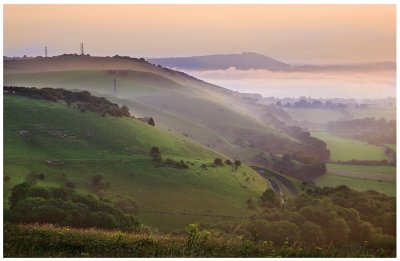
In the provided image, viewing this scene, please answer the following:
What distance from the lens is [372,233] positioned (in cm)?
1380

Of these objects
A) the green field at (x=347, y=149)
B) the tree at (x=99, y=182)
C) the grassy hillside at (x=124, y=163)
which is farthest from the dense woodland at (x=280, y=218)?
the green field at (x=347, y=149)

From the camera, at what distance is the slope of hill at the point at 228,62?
48.4 ft

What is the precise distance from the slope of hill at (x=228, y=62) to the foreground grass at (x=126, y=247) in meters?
5.49

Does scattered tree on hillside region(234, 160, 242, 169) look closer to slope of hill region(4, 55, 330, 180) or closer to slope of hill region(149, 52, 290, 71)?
slope of hill region(4, 55, 330, 180)

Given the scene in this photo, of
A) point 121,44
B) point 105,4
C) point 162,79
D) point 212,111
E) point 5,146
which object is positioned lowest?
point 5,146

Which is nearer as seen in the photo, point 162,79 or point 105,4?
point 105,4

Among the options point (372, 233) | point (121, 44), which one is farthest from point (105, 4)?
point (372, 233)

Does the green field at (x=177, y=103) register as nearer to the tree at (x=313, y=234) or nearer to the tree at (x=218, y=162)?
the tree at (x=218, y=162)

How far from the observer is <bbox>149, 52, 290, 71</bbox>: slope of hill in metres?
14.8

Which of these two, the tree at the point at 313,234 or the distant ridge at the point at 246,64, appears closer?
the tree at the point at 313,234

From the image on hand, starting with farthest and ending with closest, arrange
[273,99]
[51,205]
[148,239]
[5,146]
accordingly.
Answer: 1. [273,99]
2. [5,146]
3. [51,205]
4. [148,239]

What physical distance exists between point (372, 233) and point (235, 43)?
21.2ft

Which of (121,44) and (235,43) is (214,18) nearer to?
(235,43)

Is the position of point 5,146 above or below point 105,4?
below
